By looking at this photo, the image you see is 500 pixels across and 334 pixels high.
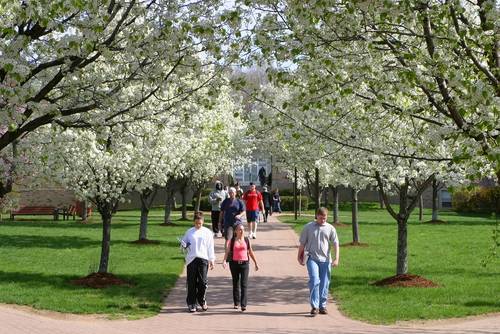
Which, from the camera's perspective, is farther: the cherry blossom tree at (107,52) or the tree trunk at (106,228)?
the tree trunk at (106,228)

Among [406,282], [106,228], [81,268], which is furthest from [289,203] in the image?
[406,282]

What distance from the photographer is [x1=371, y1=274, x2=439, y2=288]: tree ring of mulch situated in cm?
1412

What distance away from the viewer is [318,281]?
1141 centimetres

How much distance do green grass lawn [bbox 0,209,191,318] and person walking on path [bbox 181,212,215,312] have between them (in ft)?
2.33

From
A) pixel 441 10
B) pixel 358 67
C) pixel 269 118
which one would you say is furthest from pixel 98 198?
pixel 441 10

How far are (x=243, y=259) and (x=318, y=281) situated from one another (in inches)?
54.4

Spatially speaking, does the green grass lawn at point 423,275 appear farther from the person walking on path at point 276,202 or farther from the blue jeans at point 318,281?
the person walking on path at point 276,202

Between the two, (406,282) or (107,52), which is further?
(406,282)

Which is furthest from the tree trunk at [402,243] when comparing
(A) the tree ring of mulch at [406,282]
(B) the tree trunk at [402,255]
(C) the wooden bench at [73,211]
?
(C) the wooden bench at [73,211]

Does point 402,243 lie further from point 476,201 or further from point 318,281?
point 476,201

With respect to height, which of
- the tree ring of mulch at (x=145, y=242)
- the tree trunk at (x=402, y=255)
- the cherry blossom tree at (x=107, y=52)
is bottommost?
the tree ring of mulch at (x=145, y=242)

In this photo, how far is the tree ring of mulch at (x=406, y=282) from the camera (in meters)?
14.1

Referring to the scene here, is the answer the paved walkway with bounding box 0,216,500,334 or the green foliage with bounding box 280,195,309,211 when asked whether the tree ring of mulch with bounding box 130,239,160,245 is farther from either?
the green foliage with bounding box 280,195,309,211

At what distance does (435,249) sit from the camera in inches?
864
